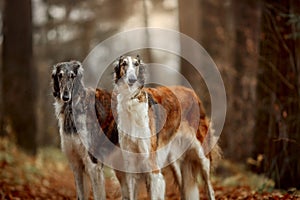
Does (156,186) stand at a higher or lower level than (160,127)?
lower

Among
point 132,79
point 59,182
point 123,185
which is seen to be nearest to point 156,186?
point 123,185

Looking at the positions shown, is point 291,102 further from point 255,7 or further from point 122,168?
point 255,7

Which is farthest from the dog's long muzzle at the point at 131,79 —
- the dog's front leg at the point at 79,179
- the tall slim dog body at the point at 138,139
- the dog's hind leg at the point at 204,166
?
the dog's hind leg at the point at 204,166

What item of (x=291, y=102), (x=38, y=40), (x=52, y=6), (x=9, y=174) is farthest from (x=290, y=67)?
(x=38, y=40)

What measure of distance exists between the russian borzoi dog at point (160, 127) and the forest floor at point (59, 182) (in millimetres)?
484

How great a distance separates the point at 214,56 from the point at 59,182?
6989mm

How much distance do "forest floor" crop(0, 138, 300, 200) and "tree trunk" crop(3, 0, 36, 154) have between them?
647 mm

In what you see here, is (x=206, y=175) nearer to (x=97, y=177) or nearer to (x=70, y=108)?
(x=97, y=177)

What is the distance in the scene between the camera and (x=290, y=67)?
8266 mm

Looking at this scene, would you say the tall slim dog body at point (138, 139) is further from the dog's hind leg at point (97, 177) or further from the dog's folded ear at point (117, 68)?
the dog's hind leg at point (97, 177)

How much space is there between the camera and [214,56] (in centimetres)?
1605

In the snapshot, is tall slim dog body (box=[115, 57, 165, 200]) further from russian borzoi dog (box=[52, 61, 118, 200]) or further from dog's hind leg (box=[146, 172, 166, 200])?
russian borzoi dog (box=[52, 61, 118, 200])

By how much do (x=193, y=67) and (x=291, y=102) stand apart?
603cm

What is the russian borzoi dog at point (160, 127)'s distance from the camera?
604 centimetres
